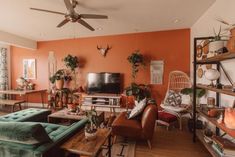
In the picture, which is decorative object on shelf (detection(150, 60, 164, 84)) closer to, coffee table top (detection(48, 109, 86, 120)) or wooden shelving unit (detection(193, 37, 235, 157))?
wooden shelving unit (detection(193, 37, 235, 157))

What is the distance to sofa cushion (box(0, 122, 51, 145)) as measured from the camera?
1396 mm

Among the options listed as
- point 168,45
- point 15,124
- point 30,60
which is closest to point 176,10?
point 168,45

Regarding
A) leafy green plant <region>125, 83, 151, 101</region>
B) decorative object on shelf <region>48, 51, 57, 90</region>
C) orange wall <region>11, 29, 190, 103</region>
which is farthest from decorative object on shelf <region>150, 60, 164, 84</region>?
decorative object on shelf <region>48, 51, 57, 90</region>

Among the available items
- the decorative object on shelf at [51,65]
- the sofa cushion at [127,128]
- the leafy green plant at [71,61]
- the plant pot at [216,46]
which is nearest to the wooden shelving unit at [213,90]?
the plant pot at [216,46]

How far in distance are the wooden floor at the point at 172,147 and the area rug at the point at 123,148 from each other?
0.33ft

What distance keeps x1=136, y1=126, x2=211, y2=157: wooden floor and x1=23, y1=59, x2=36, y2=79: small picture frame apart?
4.96 metres

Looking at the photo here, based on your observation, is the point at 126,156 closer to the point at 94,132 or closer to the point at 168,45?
the point at 94,132

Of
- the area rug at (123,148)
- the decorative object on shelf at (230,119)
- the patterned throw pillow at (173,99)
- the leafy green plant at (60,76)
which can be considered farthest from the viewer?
the leafy green plant at (60,76)

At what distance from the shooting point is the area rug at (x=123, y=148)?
2.38 m

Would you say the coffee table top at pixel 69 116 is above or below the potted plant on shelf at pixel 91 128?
below

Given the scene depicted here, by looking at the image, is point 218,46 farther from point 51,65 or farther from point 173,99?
point 51,65

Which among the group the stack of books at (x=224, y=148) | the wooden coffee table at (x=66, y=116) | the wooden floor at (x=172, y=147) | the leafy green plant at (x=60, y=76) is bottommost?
the wooden floor at (x=172, y=147)

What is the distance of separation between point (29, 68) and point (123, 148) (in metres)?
5.06

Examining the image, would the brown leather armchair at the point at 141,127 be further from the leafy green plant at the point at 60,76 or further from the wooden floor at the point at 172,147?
the leafy green plant at the point at 60,76
